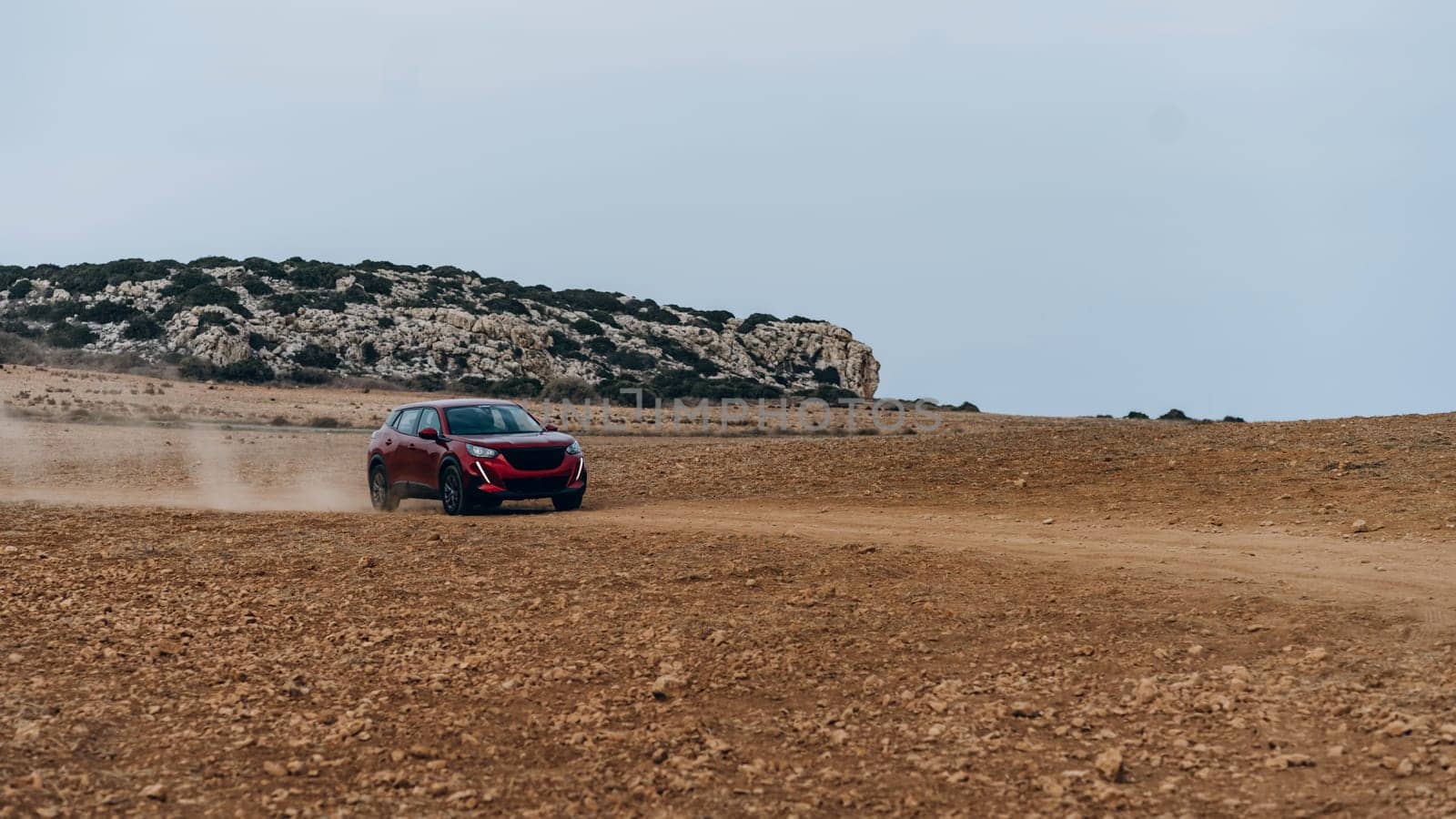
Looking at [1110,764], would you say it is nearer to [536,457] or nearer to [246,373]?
[536,457]

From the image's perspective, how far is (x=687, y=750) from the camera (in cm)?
720

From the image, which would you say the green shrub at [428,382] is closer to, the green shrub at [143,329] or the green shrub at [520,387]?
the green shrub at [520,387]

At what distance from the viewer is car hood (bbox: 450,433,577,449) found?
17438 mm

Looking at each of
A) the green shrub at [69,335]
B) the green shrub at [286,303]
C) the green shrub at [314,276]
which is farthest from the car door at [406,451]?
the green shrub at [314,276]

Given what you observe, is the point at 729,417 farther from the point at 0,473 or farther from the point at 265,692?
the point at 265,692

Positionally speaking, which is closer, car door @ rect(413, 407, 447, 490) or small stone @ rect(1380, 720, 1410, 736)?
small stone @ rect(1380, 720, 1410, 736)

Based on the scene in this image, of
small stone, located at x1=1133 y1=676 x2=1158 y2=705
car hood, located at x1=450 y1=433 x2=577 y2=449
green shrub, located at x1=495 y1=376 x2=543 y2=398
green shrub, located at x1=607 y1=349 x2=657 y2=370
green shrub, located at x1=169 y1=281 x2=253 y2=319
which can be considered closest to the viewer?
small stone, located at x1=1133 y1=676 x2=1158 y2=705

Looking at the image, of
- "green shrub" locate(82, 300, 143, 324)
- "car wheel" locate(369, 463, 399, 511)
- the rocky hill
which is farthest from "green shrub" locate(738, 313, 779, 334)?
"car wheel" locate(369, 463, 399, 511)

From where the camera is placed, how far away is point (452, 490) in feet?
57.7

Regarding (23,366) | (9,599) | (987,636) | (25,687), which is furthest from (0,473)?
(23,366)

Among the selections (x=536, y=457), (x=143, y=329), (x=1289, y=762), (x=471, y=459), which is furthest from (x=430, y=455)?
(x=143, y=329)

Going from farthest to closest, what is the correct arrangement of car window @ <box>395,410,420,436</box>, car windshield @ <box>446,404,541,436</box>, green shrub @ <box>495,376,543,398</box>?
1. green shrub @ <box>495,376,543,398</box>
2. car window @ <box>395,410,420,436</box>
3. car windshield @ <box>446,404,541,436</box>

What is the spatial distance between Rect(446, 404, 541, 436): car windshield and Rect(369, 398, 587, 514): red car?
0.5 inches

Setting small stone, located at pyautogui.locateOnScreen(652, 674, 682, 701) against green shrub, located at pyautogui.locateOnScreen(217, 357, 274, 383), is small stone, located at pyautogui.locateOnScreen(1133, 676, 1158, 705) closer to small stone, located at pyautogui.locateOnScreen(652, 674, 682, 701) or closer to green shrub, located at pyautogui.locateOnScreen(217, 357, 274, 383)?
small stone, located at pyautogui.locateOnScreen(652, 674, 682, 701)
